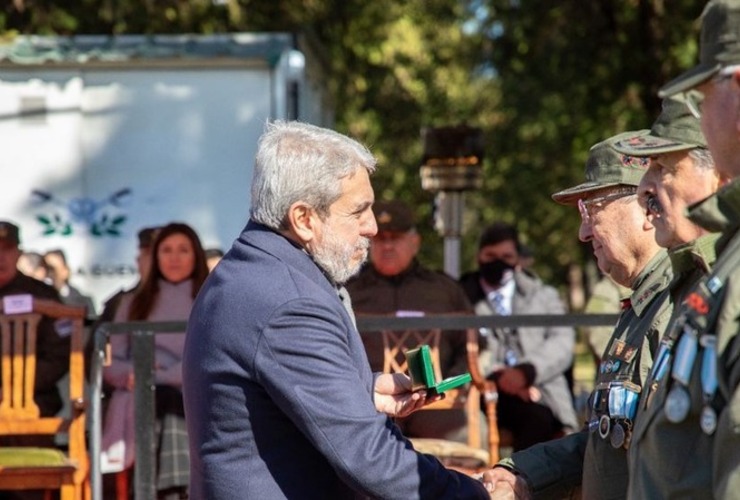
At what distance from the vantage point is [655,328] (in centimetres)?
346

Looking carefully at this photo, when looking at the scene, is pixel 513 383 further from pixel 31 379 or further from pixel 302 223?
pixel 302 223

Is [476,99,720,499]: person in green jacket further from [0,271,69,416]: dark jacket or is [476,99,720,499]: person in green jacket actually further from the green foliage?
the green foliage

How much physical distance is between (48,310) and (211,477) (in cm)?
366

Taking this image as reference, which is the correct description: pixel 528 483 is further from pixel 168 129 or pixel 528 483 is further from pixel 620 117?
pixel 620 117

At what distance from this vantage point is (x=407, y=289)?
8047mm

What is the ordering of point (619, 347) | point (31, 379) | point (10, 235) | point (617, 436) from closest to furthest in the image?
point (617, 436), point (619, 347), point (31, 379), point (10, 235)

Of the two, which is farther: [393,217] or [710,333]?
[393,217]

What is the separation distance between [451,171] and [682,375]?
7951 millimetres

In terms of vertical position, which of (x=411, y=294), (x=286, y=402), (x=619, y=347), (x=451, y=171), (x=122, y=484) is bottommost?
(x=122, y=484)

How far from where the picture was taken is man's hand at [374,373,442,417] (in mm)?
3820

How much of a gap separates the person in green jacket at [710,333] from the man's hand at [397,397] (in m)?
1.22

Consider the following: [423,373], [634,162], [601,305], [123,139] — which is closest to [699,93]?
[634,162]

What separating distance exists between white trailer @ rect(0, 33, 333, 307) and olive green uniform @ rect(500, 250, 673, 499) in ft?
20.5

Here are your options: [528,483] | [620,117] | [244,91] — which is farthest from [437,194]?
[528,483]
